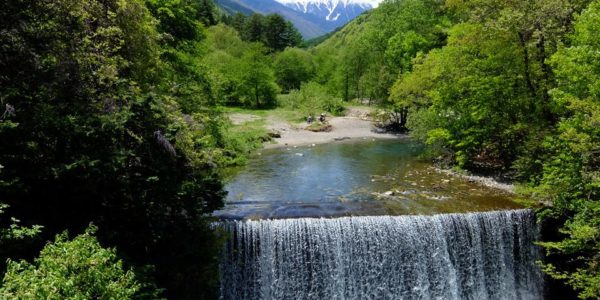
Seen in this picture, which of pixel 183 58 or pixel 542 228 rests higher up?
pixel 183 58

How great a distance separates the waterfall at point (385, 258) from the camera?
1247cm

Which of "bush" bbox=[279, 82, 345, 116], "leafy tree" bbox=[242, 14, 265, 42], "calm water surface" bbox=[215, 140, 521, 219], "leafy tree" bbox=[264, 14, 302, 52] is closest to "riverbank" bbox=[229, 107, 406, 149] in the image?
"bush" bbox=[279, 82, 345, 116]

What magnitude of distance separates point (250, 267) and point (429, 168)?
38.5 feet

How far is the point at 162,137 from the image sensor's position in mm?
9812

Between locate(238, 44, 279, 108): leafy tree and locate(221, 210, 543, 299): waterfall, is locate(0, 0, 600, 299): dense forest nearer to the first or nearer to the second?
locate(221, 210, 543, 299): waterfall

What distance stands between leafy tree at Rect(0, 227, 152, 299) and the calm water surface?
7.52 metres

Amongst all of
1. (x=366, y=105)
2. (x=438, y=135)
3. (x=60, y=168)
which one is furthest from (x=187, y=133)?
(x=366, y=105)

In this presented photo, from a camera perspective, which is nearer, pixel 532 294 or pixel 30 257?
pixel 30 257

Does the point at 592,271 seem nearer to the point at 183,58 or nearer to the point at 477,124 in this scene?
the point at 477,124

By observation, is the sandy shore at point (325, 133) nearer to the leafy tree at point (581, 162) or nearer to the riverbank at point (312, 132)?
the riverbank at point (312, 132)

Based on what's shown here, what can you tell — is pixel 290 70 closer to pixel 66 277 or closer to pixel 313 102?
pixel 313 102

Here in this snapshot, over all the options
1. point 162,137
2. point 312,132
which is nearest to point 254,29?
point 312,132

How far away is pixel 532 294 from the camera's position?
14.0 meters

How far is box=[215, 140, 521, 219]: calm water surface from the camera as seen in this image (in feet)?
47.1
